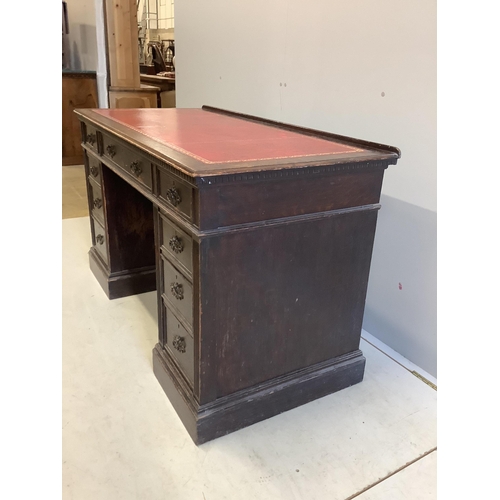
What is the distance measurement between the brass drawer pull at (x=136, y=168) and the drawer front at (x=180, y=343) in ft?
1.49

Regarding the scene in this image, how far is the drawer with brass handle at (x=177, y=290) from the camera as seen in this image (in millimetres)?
1371

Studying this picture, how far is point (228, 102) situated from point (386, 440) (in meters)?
2.01

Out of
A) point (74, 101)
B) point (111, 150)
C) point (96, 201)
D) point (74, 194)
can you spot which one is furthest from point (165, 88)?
point (111, 150)

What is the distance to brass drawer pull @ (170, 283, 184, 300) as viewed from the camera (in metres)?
1.42

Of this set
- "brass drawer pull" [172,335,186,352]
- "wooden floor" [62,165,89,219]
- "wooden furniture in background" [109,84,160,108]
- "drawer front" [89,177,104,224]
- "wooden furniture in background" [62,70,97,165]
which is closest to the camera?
"brass drawer pull" [172,335,186,352]

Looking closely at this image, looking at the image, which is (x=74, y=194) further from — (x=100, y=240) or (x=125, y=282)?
(x=125, y=282)

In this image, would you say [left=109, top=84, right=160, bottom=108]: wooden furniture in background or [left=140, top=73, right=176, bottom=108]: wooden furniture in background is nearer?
[left=109, top=84, right=160, bottom=108]: wooden furniture in background

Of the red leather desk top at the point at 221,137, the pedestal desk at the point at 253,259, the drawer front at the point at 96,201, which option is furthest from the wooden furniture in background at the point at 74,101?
the pedestal desk at the point at 253,259

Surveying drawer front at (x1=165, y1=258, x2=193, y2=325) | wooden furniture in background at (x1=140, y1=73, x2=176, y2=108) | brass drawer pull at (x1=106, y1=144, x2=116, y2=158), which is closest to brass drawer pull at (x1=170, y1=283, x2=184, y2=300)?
drawer front at (x1=165, y1=258, x2=193, y2=325)

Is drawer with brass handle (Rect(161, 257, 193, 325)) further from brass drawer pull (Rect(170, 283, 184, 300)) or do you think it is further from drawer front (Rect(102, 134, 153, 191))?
drawer front (Rect(102, 134, 153, 191))

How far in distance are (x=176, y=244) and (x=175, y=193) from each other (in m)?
0.17

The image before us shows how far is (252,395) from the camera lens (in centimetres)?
146

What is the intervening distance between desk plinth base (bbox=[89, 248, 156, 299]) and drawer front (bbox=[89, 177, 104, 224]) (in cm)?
23

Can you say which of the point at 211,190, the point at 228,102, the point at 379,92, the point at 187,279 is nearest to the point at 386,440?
the point at 187,279
